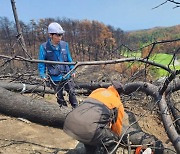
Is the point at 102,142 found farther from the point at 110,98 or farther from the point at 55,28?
the point at 55,28

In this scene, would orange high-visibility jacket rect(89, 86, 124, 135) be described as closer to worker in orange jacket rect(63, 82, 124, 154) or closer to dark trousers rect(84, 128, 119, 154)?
worker in orange jacket rect(63, 82, 124, 154)

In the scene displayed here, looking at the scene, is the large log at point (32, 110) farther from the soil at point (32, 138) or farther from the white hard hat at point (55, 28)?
the white hard hat at point (55, 28)

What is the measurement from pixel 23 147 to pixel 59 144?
0.55 metres

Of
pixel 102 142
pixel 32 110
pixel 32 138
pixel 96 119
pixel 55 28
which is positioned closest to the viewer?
pixel 96 119

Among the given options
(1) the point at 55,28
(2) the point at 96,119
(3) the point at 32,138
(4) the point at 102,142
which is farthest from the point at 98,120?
(1) the point at 55,28

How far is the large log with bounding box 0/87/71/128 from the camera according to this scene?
5.08 meters

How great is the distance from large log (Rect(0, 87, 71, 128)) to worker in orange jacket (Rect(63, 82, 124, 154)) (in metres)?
1.48

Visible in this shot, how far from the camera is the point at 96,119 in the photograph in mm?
3434

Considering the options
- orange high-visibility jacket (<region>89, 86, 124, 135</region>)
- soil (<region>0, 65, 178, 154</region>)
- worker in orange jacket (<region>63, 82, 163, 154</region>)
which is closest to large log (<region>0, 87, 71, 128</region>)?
soil (<region>0, 65, 178, 154</region>)

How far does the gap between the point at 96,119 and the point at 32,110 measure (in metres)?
2.01

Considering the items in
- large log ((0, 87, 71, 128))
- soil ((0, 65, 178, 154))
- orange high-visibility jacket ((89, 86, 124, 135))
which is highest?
orange high-visibility jacket ((89, 86, 124, 135))

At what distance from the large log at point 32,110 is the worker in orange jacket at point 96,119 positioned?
1.48 metres

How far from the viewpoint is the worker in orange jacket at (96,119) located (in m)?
3.44

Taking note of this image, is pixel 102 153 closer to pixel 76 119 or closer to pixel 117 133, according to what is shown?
pixel 117 133
